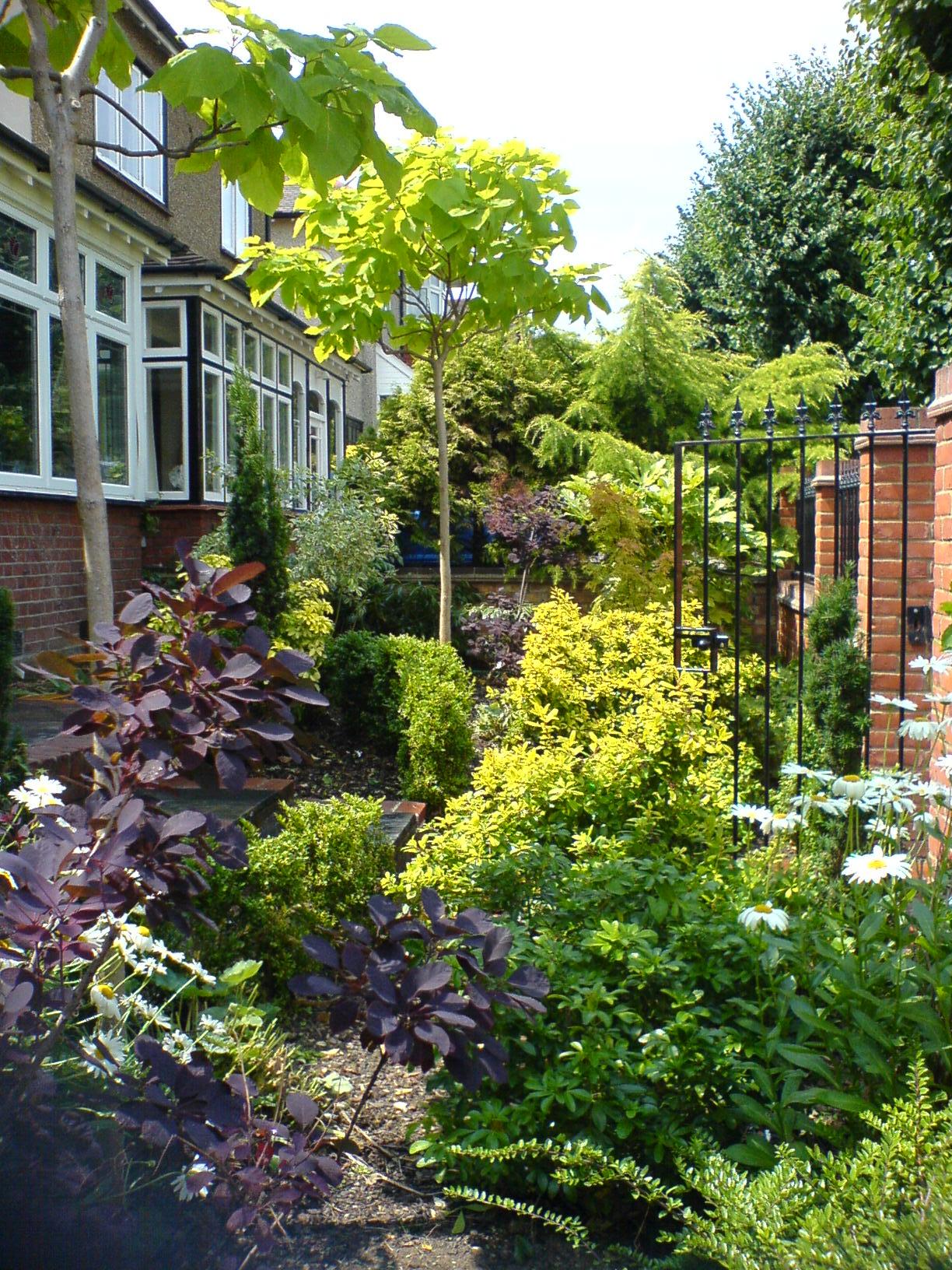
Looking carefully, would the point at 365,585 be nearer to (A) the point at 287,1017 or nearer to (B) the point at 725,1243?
(A) the point at 287,1017

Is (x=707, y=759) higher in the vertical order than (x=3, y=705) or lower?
lower

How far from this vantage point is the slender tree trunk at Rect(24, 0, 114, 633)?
276 cm

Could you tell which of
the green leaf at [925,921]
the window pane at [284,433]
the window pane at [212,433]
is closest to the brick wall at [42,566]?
the window pane at [212,433]

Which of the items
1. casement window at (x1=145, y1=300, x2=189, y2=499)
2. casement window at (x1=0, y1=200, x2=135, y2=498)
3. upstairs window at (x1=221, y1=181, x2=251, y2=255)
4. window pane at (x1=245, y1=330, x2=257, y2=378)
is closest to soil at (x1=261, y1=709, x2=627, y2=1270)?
casement window at (x1=0, y1=200, x2=135, y2=498)

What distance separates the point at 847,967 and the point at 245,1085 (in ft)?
4.81

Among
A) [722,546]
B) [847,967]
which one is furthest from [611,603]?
[847,967]

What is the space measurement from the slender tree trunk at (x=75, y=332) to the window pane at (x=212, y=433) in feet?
31.7

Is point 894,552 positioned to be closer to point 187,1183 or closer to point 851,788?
point 851,788

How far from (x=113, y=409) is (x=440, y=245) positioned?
528 centimetres

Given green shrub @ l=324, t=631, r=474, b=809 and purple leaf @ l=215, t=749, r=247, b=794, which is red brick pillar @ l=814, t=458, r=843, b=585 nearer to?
green shrub @ l=324, t=631, r=474, b=809

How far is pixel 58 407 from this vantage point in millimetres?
9359

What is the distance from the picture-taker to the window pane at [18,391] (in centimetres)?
862

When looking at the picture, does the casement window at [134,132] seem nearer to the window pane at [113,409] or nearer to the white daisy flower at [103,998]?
the window pane at [113,409]

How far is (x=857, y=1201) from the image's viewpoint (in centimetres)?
180
